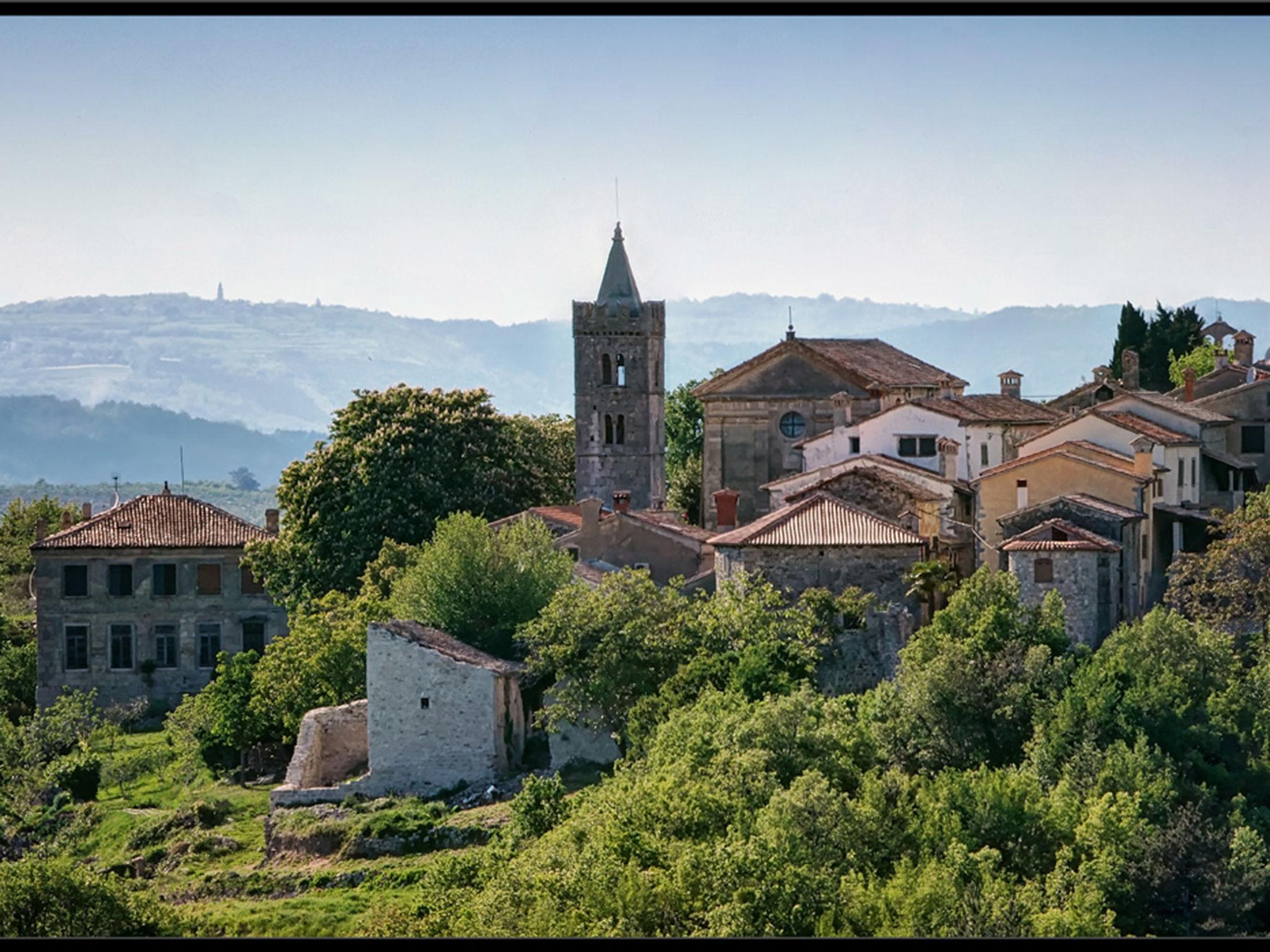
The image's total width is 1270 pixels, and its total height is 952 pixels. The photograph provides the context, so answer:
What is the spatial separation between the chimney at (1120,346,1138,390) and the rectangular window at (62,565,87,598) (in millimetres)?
28382

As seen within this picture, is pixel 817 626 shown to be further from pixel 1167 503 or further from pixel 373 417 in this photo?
pixel 373 417

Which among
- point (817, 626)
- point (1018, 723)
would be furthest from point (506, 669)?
point (1018, 723)

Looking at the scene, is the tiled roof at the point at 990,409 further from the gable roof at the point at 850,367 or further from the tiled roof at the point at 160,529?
the tiled roof at the point at 160,529

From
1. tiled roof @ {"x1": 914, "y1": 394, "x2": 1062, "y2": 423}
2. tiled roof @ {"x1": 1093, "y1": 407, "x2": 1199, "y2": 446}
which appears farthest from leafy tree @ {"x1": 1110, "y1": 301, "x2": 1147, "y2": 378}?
tiled roof @ {"x1": 1093, "y1": 407, "x2": 1199, "y2": 446}

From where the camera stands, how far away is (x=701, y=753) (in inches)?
1305

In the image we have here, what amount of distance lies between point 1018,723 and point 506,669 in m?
9.28

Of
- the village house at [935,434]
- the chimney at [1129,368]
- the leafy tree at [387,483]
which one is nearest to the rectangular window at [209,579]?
the leafy tree at [387,483]

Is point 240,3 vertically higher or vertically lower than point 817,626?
higher

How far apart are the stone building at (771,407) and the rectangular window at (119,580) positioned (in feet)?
48.7

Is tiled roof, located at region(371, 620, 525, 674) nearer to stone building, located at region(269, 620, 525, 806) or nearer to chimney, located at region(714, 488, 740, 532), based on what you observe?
stone building, located at region(269, 620, 525, 806)

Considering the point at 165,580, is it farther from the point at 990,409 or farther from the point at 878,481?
the point at 990,409

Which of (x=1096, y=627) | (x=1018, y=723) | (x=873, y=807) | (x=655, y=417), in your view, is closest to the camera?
(x=873, y=807)

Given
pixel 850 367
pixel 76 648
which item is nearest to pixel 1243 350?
pixel 850 367

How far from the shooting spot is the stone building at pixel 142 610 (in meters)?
53.7
